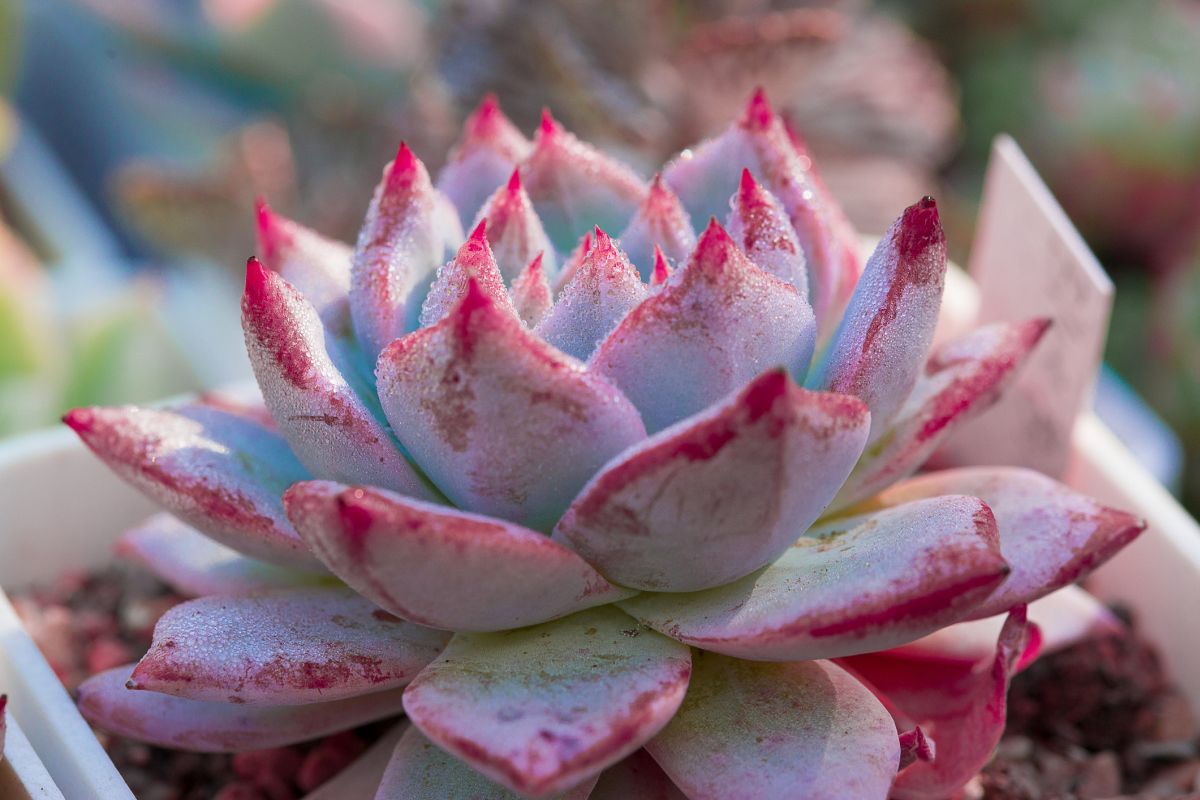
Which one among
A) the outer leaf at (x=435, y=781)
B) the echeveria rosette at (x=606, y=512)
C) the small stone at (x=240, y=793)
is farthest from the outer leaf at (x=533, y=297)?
the small stone at (x=240, y=793)

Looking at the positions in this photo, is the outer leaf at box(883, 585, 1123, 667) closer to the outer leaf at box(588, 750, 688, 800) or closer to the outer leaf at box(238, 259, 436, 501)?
the outer leaf at box(588, 750, 688, 800)

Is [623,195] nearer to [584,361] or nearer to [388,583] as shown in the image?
[584,361]

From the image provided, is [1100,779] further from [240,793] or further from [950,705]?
[240,793]

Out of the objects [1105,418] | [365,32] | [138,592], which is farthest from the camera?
[365,32]

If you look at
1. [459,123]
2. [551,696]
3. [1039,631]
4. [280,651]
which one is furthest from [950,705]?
[459,123]

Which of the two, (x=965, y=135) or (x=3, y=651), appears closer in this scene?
(x=3, y=651)

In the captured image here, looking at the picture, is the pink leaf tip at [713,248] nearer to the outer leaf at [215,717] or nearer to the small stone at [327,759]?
the outer leaf at [215,717]

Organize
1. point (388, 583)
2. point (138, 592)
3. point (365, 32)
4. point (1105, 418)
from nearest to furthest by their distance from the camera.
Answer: point (388, 583) → point (138, 592) → point (1105, 418) → point (365, 32)

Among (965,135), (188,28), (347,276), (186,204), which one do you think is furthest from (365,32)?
(347,276)
